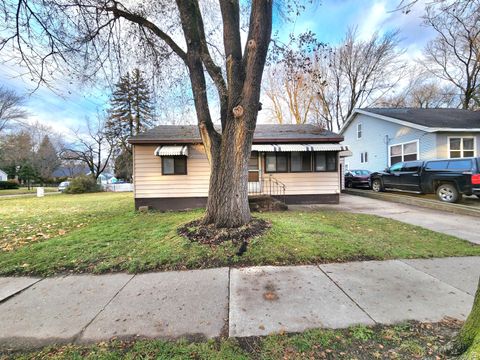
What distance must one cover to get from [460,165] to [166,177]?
37.1 ft

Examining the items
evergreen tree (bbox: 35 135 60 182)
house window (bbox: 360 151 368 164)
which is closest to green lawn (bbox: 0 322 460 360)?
house window (bbox: 360 151 368 164)

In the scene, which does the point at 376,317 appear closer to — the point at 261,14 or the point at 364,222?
the point at 364,222

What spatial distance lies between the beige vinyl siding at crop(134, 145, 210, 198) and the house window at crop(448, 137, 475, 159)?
1324cm

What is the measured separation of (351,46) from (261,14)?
23040 mm

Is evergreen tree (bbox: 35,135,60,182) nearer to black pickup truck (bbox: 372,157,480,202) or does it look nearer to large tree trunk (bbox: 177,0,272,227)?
large tree trunk (bbox: 177,0,272,227)

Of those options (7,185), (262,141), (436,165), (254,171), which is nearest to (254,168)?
(254,171)

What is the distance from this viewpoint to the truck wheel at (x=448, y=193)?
850 centimetres

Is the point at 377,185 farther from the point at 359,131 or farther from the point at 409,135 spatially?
the point at 359,131

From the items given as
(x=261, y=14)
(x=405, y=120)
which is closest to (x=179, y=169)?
(x=261, y=14)

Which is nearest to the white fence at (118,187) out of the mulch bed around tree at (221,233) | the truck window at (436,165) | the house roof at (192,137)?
the house roof at (192,137)

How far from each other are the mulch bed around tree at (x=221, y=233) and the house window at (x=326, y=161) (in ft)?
18.6

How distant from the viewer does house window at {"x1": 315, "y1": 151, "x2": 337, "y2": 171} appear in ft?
32.3

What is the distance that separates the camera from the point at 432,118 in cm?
1369

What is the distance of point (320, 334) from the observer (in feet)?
6.77
